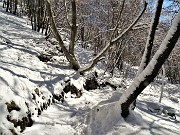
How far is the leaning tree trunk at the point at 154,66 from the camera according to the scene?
15.5 ft

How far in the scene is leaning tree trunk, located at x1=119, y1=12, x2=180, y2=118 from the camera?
15.5 feet

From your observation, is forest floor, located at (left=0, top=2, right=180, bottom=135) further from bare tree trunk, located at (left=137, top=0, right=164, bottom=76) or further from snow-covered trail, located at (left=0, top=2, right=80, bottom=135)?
bare tree trunk, located at (left=137, top=0, right=164, bottom=76)

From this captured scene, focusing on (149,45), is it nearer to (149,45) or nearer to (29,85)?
(149,45)

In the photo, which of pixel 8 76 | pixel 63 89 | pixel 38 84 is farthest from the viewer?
pixel 63 89

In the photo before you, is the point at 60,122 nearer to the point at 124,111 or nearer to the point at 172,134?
the point at 124,111

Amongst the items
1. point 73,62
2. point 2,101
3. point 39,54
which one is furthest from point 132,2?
point 2,101

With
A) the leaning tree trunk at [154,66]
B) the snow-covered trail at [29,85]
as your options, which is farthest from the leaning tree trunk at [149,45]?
the snow-covered trail at [29,85]

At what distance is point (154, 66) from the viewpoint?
5.10m

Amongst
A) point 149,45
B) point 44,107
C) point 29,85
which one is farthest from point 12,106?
point 149,45

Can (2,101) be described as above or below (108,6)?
below

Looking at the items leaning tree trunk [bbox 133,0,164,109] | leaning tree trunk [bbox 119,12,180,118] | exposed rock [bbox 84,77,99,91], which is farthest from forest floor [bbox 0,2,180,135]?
exposed rock [bbox 84,77,99,91]

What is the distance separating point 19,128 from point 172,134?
3884mm

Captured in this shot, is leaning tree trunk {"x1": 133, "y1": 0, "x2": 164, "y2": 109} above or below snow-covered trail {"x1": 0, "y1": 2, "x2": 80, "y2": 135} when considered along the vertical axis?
above

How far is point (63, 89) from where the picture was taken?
8.74 metres
